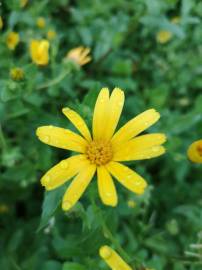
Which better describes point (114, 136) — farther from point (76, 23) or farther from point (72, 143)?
point (76, 23)

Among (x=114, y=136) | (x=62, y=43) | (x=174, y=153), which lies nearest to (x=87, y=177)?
(x=114, y=136)

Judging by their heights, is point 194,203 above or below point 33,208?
below

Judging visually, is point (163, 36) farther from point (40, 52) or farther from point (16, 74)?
point (16, 74)

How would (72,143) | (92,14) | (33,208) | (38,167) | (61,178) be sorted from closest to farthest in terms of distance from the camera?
1. (61,178)
2. (72,143)
3. (38,167)
4. (33,208)
5. (92,14)

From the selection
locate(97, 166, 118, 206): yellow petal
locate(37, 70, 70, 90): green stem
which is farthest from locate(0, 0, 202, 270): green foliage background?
locate(97, 166, 118, 206): yellow petal

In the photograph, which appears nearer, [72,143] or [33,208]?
[72,143]

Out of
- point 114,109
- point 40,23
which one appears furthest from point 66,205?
point 40,23
